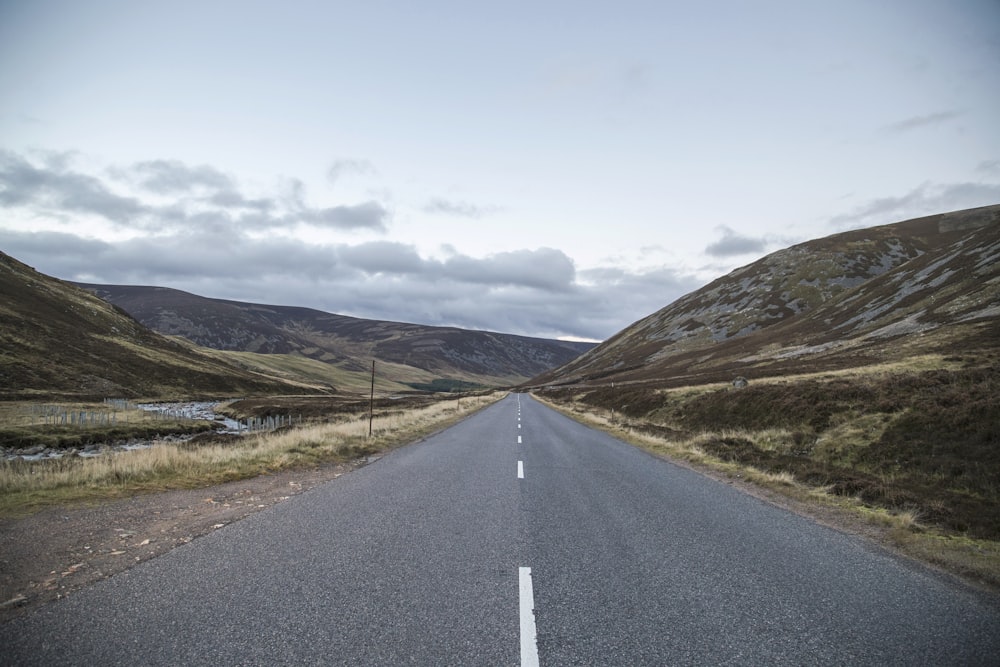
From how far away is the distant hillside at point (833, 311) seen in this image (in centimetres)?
3944

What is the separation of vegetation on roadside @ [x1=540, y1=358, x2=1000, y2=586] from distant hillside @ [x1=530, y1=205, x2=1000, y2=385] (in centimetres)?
1183

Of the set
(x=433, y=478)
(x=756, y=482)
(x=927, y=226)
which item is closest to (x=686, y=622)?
(x=433, y=478)

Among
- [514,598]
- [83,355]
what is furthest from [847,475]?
[83,355]

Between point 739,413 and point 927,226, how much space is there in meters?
146

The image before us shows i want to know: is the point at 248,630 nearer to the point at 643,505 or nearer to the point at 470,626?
the point at 470,626

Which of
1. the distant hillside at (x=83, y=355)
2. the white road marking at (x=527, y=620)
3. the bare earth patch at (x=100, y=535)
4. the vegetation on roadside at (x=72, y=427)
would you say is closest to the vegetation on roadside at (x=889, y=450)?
the white road marking at (x=527, y=620)

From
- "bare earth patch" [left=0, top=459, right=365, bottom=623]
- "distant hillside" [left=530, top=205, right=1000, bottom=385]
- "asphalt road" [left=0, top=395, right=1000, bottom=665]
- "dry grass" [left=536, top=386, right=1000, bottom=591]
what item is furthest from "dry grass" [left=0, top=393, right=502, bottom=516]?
"distant hillside" [left=530, top=205, right=1000, bottom=385]

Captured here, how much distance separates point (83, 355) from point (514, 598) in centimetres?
8974

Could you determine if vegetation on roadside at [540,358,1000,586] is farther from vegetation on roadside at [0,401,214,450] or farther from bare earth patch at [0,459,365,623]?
vegetation on roadside at [0,401,214,450]

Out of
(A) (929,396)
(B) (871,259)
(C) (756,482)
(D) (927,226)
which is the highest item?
(D) (927,226)

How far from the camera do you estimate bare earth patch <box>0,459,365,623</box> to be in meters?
5.33

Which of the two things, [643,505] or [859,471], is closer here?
[643,505]

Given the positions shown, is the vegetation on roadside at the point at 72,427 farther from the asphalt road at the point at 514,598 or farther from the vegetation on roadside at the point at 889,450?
the vegetation on roadside at the point at 889,450

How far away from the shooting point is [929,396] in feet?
49.7
